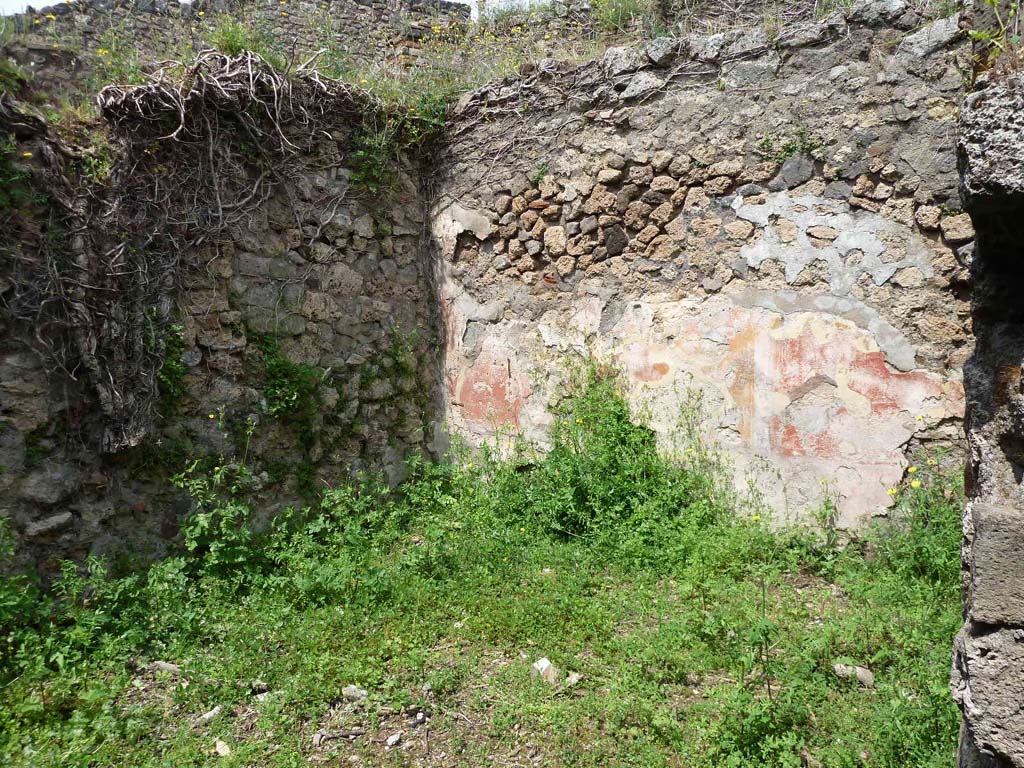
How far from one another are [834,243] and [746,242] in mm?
479

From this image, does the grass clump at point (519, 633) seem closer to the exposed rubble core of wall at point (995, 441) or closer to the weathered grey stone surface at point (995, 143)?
the exposed rubble core of wall at point (995, 441)

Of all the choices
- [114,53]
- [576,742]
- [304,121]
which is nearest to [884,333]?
[576,742]

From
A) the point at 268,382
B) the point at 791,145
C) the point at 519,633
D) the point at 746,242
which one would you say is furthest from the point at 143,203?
the point at 791,145

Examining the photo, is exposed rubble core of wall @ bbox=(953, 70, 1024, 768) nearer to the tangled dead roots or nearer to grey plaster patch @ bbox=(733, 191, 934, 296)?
grey plaster patch @ bbox=(733, 191, 934, 296)

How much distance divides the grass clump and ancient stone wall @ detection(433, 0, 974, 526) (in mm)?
370

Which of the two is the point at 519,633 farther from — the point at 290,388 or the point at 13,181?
the point at 13,181

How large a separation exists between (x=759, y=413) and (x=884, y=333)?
2.51 ft

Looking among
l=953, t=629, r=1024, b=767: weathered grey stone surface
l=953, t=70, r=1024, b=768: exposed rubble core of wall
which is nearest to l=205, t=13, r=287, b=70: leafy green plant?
l=953, t=70, r=1024, b=768: exposed rubble core of wall

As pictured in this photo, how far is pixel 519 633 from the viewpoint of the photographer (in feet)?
10.6

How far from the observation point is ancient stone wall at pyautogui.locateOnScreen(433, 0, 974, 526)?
3605mm

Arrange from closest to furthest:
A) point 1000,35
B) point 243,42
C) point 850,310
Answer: point 1000,35, point 850,310, point 243,42

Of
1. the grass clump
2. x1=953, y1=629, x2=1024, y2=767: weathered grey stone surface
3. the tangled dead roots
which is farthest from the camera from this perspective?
the tangled dead roots

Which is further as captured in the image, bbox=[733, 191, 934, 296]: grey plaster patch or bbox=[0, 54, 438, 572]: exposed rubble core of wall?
bbox=[733, 191, 934, 296]: grey plaster patch

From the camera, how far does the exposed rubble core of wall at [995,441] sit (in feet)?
4.83
